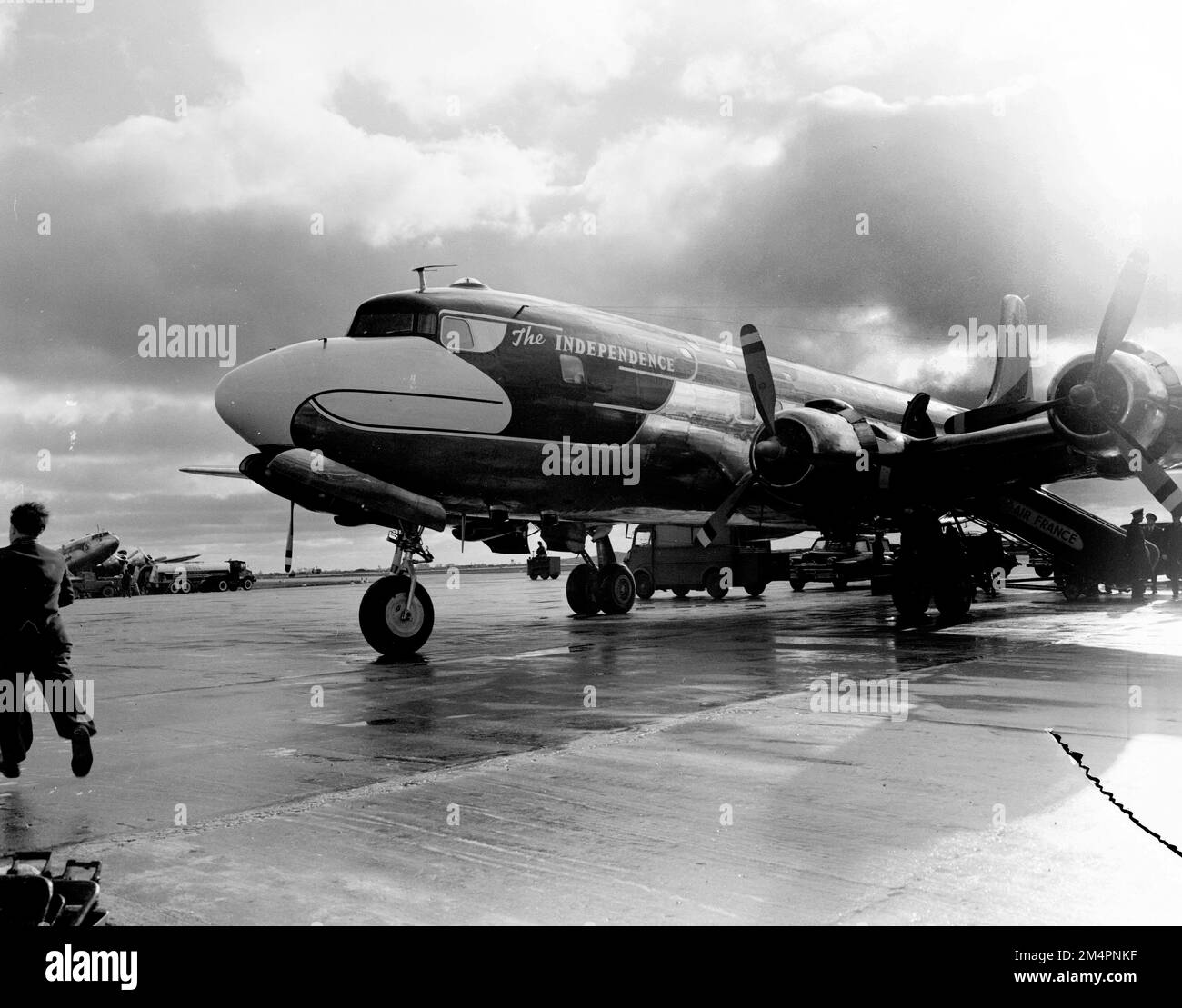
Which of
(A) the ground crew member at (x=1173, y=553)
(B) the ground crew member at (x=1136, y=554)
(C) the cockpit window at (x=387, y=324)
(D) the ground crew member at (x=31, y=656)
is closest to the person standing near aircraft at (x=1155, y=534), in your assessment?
(A) the ground crew member at (x=1173, y=553)

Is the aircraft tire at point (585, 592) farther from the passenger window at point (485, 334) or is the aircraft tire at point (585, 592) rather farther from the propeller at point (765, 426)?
the passenger window at point (485, 334)

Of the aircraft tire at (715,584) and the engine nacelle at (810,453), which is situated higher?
the engine nacelle at (810,453)

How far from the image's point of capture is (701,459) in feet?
54.3

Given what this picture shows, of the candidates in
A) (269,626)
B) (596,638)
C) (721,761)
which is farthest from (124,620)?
(721,761)

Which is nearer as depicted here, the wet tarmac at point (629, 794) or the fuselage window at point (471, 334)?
the wet tarmac at point (629, 794)

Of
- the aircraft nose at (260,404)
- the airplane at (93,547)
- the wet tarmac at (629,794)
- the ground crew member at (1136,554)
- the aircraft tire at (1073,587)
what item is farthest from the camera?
the airplane at (93,547)

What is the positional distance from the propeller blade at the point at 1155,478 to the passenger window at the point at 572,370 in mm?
7589

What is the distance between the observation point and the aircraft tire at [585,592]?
2178 cm

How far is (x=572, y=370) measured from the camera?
1456 cm

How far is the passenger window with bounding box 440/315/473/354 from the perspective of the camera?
13.4 meters

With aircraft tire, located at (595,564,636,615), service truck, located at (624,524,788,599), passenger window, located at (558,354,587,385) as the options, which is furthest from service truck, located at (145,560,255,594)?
passenger window, located at (558,354,587,385)

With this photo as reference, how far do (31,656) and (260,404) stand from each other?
22.0 ft
